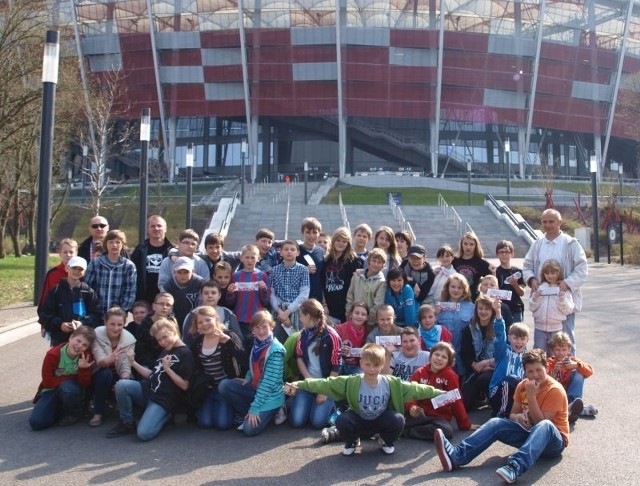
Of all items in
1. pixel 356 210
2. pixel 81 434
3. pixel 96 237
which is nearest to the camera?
pixel 81 434

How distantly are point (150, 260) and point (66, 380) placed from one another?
6.33ft

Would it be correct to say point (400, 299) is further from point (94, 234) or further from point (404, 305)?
point (94, 234)

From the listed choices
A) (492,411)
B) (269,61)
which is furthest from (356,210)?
(492,411)

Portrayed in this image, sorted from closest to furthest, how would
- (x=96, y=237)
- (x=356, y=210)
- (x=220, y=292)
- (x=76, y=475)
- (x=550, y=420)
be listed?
(x=76, y=475) < (x=550, y=420) < (x=220, y=292) < (x=96, y=237) < (x=356, y=210)

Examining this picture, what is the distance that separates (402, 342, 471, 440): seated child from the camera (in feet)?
19.3

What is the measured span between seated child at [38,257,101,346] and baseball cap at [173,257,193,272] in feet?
2.94

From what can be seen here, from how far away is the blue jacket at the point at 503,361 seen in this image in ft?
20.8

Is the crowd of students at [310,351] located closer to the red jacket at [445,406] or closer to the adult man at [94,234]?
the red jacket at [445,406]

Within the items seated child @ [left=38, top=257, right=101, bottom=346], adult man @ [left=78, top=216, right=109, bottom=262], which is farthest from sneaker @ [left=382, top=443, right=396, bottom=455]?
adult man @ [left=78, top=216, right=109, bottom=262]

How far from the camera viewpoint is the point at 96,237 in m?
8.28

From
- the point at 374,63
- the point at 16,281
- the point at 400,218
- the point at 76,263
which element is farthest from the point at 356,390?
the point at 374,63

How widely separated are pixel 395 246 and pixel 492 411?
247 centimetres

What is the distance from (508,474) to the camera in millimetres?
4699

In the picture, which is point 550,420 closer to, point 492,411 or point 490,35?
point 492,411
